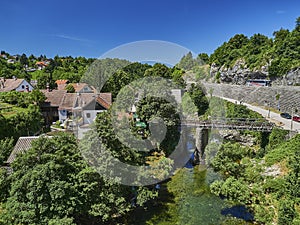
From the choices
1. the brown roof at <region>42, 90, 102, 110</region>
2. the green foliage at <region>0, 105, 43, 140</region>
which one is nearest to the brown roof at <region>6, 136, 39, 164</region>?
the green foliage at <region>0, 105, 43, 140</region>

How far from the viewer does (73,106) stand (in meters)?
28.6

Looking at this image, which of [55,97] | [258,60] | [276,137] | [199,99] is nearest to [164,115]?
[276,137]

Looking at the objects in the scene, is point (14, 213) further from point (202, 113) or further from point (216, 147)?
point (202, 113)

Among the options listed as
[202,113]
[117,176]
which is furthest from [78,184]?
[202,113]

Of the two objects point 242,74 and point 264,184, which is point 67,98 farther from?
point 242,74

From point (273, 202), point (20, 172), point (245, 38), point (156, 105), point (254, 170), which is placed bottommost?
point (273, 202)

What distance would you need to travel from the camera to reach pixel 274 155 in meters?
18.3

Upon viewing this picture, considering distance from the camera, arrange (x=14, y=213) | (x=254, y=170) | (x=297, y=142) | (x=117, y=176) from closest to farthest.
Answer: (x=14, y=213), (x=117, y=176), (x=254, y=170), (x=297, y=142)

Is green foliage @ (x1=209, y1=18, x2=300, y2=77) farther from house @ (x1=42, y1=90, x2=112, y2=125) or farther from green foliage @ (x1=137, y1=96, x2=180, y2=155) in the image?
house @ (x1=42, y1=90, x2=112, y2=125)

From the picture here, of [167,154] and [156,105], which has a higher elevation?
[156,105]

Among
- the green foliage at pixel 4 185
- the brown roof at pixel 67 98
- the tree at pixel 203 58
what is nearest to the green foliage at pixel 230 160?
the green foliage at pixel 4 185

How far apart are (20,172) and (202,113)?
28238 millimetres

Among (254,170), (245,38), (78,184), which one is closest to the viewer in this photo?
(78,184)

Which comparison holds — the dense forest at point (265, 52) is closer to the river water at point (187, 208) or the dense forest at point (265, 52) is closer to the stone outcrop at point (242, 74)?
the stone outcrop at point (242, 74)
